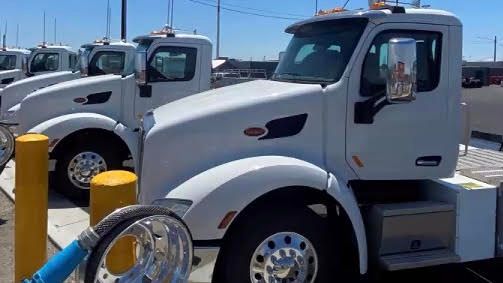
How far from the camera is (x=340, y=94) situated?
4.47m

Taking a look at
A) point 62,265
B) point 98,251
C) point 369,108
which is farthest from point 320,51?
point 62,265

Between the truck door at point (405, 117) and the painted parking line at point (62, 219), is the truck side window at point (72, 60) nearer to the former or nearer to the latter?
the painted parking line at point (62, 219)

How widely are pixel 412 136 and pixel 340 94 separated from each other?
27.7 inches

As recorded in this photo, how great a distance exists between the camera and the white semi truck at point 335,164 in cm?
404

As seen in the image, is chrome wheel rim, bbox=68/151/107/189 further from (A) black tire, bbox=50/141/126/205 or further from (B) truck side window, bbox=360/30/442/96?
(B) truck side window, bbox=360/30/442/96

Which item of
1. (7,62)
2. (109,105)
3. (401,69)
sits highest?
(7,62)

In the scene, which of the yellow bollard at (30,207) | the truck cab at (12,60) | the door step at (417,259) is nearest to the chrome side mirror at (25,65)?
the truck cab at (12,60)

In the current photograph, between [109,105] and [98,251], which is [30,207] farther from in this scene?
[109,105]

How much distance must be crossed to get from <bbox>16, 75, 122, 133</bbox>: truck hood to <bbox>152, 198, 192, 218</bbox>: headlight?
481cm

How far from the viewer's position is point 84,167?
26.9 feet

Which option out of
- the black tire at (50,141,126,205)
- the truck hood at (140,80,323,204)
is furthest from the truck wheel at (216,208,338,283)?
the black tire at (50,141,126,205)

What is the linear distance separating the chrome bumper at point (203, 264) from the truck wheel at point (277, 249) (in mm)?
109

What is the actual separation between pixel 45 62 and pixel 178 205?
12.1 m

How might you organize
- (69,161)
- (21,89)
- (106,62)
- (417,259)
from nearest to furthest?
(417,259)
(69,161)
(106,62)
(21,89)
